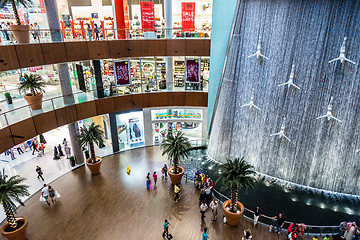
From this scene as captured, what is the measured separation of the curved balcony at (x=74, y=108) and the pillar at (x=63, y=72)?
0.67 metres

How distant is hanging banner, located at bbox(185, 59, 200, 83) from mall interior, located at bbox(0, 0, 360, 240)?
0.25ft

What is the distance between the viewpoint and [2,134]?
1152 cm

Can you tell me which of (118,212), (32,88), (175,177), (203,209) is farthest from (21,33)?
(203,209)

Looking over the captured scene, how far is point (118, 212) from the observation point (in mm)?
12719

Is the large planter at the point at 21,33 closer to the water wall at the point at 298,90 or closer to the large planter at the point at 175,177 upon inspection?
the large planter at the point at 175,177

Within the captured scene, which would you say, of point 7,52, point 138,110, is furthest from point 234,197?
point 7,52

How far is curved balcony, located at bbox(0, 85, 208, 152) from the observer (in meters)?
12.2

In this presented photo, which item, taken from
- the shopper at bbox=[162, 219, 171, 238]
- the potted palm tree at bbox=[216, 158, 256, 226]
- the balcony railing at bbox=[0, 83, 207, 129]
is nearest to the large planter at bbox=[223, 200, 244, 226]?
the potted palm tree at bbox=[216, 158, 256, 226]

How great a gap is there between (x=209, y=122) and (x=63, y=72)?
36.8 ft

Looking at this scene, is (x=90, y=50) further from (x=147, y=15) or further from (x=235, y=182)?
(x=235, y=182)

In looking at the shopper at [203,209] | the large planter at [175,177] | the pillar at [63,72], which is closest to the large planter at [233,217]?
the shopper at [203,209]

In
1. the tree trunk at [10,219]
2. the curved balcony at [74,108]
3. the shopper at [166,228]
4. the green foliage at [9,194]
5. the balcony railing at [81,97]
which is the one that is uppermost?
the balcony railing at [81,97]

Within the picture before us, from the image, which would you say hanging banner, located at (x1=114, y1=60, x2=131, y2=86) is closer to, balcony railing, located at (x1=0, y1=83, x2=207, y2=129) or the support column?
balcony railing, located at (x1=0, y1=83, x2=207, y2=129)

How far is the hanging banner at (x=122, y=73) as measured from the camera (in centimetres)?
1703
